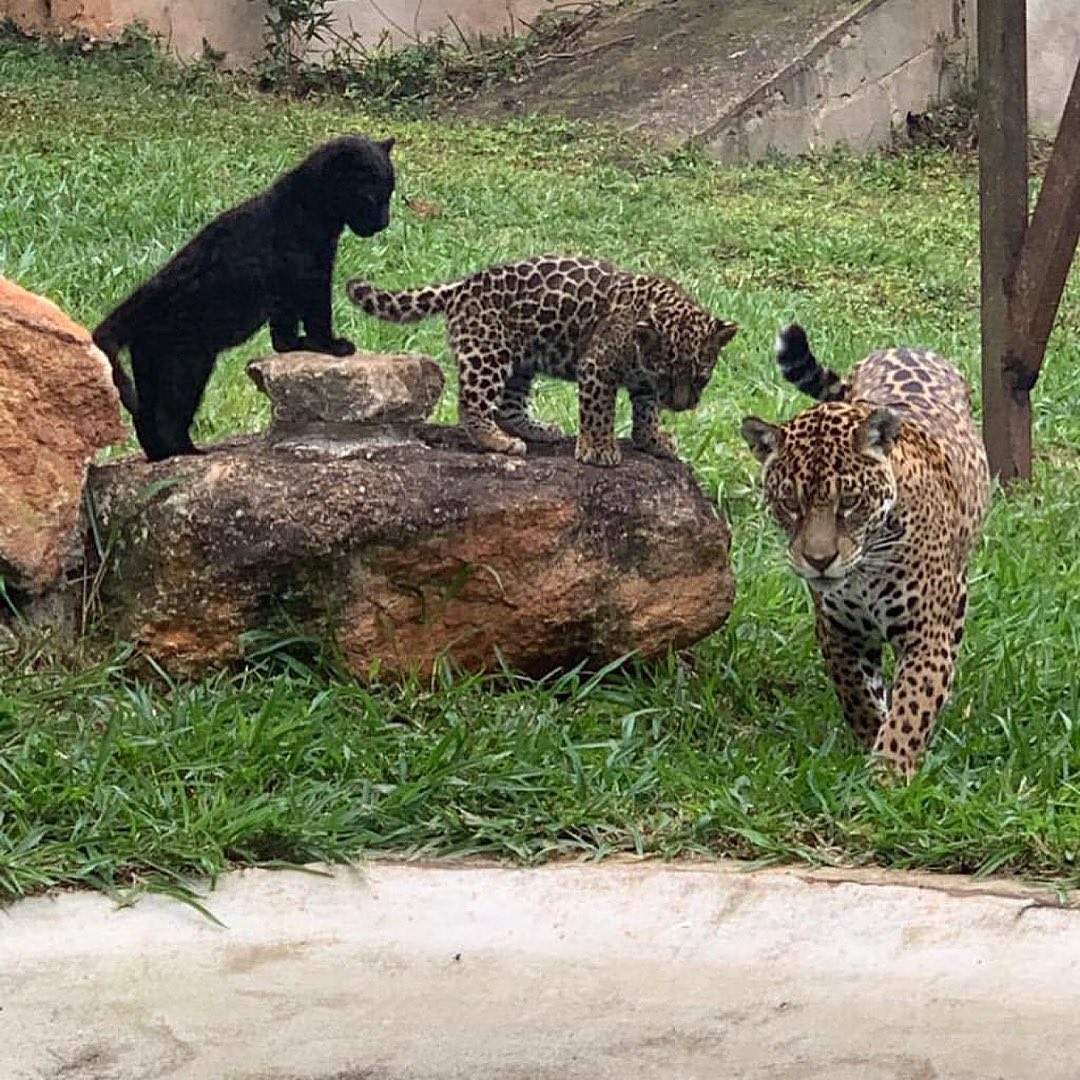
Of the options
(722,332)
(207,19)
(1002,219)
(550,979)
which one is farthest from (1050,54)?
(550,979)

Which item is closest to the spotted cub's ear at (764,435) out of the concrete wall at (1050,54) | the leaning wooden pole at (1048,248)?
the leaning wooden pole at (1048,248)

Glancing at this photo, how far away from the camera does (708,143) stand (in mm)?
12305

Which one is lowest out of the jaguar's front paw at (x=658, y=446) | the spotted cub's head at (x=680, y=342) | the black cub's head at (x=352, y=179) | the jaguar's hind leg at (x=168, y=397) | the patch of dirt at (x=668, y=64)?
the jaguar's front paw at (x=658, y=446)

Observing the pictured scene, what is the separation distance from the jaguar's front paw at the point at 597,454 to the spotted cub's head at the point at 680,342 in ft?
0.75

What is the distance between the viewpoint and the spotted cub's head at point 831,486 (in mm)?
4617

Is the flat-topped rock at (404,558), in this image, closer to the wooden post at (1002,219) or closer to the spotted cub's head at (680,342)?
the spotted cub's head at (680,342)

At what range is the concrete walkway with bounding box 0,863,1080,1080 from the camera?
3711mm

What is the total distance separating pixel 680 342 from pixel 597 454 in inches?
14.5

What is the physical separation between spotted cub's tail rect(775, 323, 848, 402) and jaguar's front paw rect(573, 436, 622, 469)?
19.9 inches

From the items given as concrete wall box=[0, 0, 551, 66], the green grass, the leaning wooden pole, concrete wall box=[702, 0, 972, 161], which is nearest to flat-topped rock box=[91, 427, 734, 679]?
the green grass

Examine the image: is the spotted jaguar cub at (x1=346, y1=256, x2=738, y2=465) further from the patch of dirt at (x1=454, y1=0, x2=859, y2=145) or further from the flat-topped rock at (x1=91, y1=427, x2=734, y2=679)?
the patch of dirt at (x1=454, y1=0, x2=859, y2=145)

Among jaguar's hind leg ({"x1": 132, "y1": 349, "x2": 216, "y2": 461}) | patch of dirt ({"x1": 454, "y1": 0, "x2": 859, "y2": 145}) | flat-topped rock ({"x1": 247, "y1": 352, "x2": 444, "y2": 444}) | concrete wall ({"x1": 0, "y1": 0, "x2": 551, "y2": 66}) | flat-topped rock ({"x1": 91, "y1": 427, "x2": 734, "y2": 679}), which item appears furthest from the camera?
concrete wall ({"x1": 0, "y1": 0, "x2": 551, "y2": 66})

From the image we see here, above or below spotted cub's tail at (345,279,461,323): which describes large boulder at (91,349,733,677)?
below

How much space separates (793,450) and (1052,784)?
100cm
